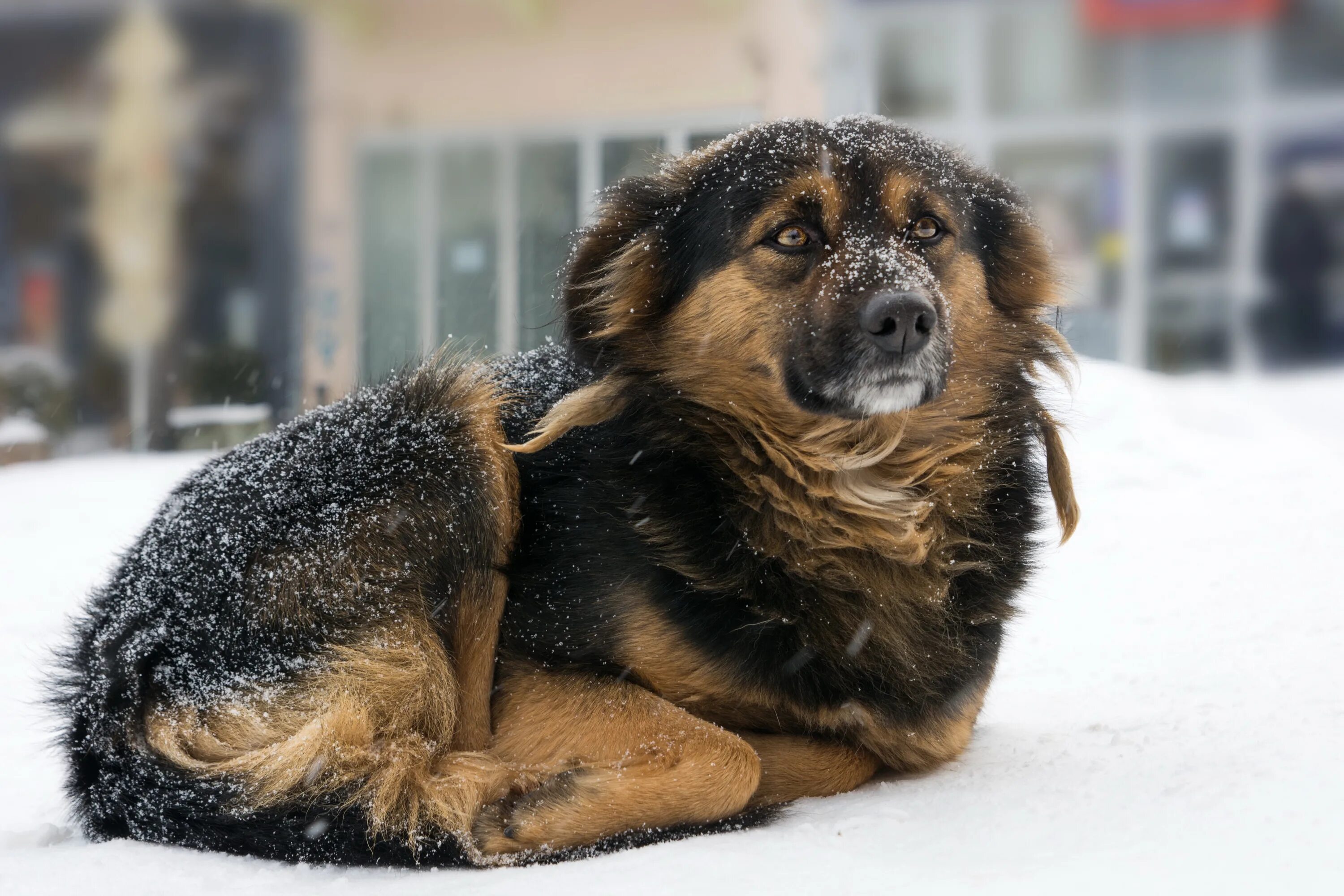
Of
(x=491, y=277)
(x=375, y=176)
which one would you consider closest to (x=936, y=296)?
(x=491, y=277)

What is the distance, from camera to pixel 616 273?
348 cm

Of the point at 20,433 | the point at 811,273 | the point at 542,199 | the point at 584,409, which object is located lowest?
the point at 20,433

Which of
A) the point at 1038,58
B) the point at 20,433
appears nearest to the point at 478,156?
the point at 20,433

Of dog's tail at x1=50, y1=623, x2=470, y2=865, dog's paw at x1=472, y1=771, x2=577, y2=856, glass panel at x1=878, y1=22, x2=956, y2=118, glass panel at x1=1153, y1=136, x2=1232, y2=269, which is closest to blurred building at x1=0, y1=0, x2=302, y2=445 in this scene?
glass panel at x1=878, y1=22, x2=956, y2=118

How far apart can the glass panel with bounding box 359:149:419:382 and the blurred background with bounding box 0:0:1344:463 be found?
0.03 meters

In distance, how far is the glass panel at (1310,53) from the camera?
14.2 metres

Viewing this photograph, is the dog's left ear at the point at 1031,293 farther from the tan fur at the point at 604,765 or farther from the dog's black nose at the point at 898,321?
the tan fur at the point at 604,765

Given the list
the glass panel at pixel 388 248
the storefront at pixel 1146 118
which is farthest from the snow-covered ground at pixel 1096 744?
the storefront at pixel 1146 118

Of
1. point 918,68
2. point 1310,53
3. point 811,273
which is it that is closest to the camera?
point 811,273

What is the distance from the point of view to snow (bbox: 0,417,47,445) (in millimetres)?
9531

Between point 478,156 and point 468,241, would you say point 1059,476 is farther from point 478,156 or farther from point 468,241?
point 478,156

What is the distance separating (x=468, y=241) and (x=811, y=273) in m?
8.39

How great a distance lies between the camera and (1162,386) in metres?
8.47

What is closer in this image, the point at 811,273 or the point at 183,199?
the point at 811,273
